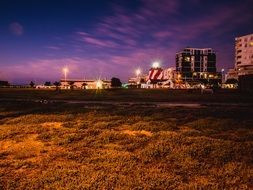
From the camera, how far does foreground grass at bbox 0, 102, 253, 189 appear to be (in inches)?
295

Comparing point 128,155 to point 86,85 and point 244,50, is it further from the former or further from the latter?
point 244,50

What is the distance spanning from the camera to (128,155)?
9.71 meters

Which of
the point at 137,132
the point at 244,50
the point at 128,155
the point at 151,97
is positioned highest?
the point at 244,50

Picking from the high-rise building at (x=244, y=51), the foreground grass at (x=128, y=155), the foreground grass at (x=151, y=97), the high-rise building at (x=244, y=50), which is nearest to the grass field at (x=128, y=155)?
the foreground grass at (x=128, y=155)

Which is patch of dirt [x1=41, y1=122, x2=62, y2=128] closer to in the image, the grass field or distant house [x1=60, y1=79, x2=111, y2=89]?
the grass field

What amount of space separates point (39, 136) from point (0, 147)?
1913 mm

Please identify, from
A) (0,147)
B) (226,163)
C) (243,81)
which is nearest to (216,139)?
(226,163)

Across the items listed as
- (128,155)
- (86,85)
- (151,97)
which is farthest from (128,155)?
(86,85)

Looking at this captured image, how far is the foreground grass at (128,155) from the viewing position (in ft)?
24.5

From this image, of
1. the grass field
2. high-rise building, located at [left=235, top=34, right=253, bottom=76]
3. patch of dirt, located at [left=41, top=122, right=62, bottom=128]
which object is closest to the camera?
the grass field

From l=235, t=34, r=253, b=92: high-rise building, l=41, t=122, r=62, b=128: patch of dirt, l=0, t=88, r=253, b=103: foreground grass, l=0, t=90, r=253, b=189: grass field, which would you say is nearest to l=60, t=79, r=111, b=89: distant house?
l=235, t=34, r=253, b=92: high-rise building

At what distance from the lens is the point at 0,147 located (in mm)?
11172

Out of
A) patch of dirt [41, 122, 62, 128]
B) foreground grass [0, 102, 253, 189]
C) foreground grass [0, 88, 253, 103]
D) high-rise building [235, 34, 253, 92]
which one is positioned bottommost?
foreground grass [0, 102, 253, 189]

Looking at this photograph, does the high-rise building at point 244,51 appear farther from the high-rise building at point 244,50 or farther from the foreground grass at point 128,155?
the foreground grass at point 128,155
